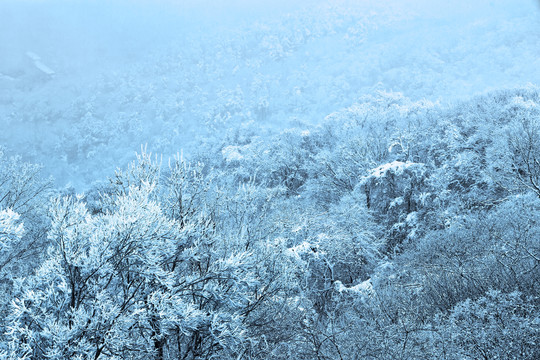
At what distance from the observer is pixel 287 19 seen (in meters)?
110

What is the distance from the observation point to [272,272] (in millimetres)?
9805

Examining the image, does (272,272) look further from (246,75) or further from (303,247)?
(246,75)

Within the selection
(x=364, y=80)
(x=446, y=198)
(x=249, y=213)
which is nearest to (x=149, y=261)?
(x=249, y=213)

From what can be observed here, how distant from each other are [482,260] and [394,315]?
2506 mm

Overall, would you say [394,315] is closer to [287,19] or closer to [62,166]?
[62,166]

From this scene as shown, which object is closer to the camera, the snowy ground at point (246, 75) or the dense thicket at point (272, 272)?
the dense thicket at point (272, 272)

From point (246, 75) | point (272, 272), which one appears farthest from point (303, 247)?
point (246, 75)

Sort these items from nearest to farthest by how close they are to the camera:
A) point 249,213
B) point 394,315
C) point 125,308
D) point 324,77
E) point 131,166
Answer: point 125,308, point 394,315, point 131,166, point 249,213, point 324,77

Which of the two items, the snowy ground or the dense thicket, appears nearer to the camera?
the dense thicket

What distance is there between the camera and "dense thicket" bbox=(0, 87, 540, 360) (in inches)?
253

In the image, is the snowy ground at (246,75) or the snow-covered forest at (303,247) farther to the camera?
the snowy ground at (246,75)

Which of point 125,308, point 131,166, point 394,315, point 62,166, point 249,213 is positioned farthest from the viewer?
point 62,166

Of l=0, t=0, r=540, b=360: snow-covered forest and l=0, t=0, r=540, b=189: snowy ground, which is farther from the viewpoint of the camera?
l=0, t=0, r=540, b=189: snowy ground

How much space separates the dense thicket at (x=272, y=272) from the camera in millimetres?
6418
